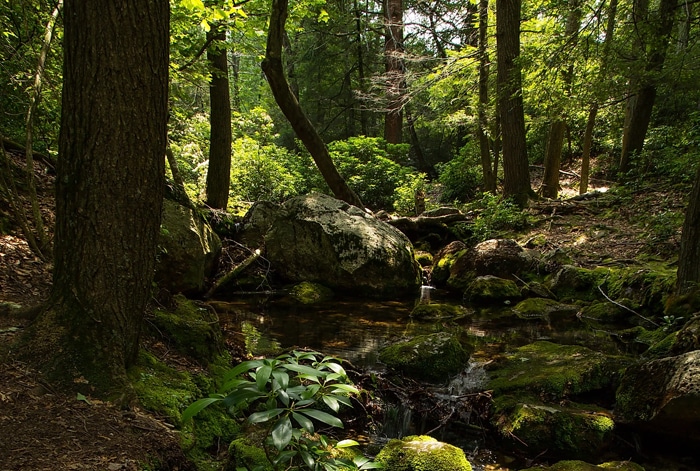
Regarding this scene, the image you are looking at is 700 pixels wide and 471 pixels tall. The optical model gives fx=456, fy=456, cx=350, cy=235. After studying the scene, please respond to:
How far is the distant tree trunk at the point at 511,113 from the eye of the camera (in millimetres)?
10773

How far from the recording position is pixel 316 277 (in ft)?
28.5

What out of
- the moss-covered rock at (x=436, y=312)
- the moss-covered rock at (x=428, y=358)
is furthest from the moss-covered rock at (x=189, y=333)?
the moss-covered rock at (x=436, y=312)

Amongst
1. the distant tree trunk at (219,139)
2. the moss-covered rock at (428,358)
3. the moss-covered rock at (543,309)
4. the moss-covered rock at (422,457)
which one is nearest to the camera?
the moss-covered rock at (422,457)

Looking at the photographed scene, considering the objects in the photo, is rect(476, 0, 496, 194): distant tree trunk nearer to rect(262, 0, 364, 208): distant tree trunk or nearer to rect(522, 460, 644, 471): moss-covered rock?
rect(262, 0, 364, 208): distant tree trunk

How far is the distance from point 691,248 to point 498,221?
566 cm

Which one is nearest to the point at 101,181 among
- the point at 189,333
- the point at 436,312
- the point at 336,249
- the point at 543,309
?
the point at 189,333

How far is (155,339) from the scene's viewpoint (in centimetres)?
357

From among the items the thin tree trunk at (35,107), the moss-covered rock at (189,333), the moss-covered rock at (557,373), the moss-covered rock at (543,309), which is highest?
the thin tree trunk at (35,107)

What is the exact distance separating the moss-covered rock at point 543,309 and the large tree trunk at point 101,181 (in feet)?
20.0

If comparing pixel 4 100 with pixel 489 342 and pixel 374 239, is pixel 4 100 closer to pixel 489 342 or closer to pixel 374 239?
pixel 374 239

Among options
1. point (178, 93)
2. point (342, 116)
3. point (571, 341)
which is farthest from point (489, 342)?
point (342, 116)

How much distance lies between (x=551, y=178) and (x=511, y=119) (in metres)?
2.63

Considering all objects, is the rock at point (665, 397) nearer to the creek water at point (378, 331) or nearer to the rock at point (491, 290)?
the creek water at point (378, 331)

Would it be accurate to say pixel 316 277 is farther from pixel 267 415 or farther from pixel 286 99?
pixel 267 415
